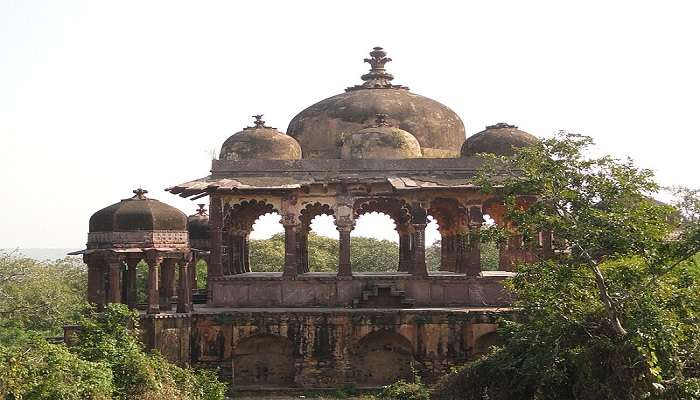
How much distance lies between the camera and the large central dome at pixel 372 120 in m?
23.3

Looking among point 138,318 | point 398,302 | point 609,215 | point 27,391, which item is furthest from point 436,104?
point 27,391

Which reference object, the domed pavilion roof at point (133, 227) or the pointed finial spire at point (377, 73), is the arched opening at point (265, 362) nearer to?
the domed pavilion roof at point (133, 227)

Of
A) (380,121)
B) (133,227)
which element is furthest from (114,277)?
(380,121)

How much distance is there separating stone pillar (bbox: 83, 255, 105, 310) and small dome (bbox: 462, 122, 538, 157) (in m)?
8.44

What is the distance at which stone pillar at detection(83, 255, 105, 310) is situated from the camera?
1875 centimetres

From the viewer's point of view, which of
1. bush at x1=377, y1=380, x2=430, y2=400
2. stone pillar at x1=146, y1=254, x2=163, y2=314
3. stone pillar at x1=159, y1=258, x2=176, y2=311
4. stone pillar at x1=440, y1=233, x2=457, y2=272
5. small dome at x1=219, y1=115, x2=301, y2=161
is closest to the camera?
bush at x1=377, y1=380, x2=430, y2=400

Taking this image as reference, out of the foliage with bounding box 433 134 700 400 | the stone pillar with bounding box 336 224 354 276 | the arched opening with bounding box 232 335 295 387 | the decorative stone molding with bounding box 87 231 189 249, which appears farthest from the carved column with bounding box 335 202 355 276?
the foliage with bounding box 433 134 700 400

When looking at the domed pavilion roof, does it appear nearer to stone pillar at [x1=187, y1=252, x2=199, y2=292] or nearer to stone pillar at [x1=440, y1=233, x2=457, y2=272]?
stone pillar at [x1=187, y1=252, x2=199, y2=292]

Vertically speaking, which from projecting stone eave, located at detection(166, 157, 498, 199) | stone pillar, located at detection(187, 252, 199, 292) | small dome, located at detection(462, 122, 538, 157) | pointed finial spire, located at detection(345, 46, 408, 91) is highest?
pointed finial spire, located at detection(345, 46, 408, 91)

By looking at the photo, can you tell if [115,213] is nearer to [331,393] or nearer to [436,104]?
[331,393]

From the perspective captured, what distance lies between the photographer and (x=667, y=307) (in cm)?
1155

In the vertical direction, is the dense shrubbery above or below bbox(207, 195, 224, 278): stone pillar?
below

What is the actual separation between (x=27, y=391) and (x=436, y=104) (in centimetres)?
1452

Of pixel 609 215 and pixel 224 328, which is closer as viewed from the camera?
pixel 609 215
